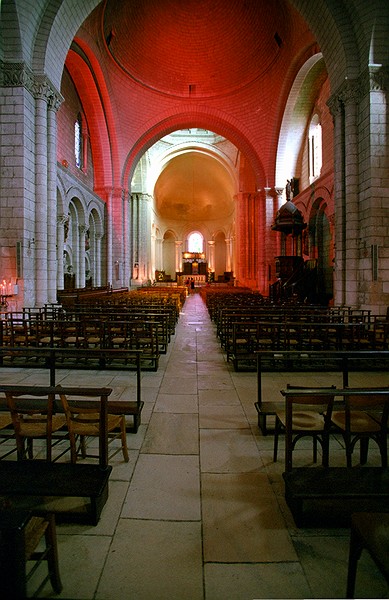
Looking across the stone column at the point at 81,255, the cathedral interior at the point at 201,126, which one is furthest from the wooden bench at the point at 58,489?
the stone column at the point at 81,255

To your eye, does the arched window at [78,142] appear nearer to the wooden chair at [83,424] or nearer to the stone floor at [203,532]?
the stone floor at [203,532]

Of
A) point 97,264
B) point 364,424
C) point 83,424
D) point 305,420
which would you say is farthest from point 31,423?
point 97,264

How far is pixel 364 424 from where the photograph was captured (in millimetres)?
3219

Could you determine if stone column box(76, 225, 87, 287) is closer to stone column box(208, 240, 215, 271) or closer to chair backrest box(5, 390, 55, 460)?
chair backrest box(5, 390, 55, 460)

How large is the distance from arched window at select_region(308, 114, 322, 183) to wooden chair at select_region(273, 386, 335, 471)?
19.0m

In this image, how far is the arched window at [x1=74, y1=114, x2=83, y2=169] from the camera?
21812 millimetres

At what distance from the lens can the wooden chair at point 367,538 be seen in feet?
5.47

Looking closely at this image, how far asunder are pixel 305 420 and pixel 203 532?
1498mm

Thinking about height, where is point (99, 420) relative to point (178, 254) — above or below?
below

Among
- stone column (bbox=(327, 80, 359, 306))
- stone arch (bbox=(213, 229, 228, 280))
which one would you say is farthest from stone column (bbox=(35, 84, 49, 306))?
stone arch (bbox=(213, 229, 228, 280))

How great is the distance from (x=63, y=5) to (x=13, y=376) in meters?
11.4

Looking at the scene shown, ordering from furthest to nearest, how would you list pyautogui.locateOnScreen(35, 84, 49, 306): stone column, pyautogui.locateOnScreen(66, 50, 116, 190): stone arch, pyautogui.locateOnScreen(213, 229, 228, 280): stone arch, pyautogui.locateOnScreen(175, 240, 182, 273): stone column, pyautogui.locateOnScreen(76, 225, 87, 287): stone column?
pyautogui.locateOnScreen(175, 240, 182, 273): stone column → pyautogui.locateOnScreen(213, 229, 228, 280): stone arch → pyautogui.locateOnScreen(76, 225, 87, 287): stone column → pyautogui.locateOnScreen(66, 50, 116, 190): stone arch → pyautogui.locateOnScreen(35, 84, 49, 306): stone column

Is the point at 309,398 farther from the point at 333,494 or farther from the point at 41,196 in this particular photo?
the point at 41,196

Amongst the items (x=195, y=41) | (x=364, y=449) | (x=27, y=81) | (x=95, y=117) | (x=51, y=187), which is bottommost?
(x=364, y=449)
